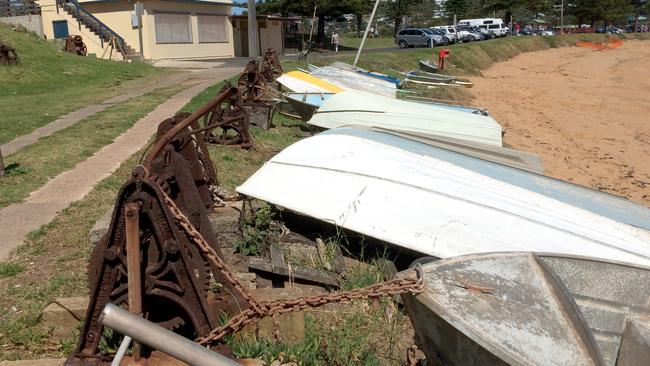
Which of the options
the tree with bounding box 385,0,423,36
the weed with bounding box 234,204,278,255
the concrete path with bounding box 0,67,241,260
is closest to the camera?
the weed with bounding box 234,204,278,255

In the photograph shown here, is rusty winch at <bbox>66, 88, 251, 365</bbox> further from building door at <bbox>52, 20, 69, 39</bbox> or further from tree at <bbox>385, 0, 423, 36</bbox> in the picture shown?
tree at <bbox>385, 0, 423, 36</bbox>

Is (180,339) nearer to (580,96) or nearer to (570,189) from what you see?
(570,189)

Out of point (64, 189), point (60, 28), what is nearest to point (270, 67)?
point (64, 189)

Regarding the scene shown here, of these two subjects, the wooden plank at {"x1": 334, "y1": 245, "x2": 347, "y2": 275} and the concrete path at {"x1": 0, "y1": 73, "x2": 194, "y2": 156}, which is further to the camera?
the concrete path at {"x1": 0, "y1": 73, "x2": 194, "y2": 156}

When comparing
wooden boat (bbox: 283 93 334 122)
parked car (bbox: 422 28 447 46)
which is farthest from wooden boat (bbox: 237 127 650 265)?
parked car (bbox: 422 28 447 46)

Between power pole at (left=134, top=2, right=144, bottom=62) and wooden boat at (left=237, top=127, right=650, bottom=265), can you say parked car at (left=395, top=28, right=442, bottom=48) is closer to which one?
power pole at (left=134, top=2, right=144, bottom=62)

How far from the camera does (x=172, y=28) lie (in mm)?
33469

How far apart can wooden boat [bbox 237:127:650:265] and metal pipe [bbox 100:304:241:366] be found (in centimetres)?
291

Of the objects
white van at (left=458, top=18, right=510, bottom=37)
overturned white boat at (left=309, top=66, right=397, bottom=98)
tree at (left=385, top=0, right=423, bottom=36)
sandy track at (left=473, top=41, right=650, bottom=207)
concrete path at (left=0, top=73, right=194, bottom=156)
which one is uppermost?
tree at (left=385, top=0, right=423, bottom=36)

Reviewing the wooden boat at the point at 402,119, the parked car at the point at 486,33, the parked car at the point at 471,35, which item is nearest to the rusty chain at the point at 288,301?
the wooden boat at the point at 402,119

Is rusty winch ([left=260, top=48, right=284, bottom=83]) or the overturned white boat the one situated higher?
rusty winch ([left=260, top=48, right=284, bottom=83])

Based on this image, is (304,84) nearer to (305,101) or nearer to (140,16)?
(305,101)

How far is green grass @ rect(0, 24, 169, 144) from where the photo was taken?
13000mm

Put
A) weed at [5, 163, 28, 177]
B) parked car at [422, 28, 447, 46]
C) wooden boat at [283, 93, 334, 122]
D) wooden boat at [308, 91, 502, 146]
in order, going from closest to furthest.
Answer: weed at [5, 163, 28, 177] < wooden boat at [308, 91, 502, 146] < wooden boat at [283, 93, 334, 122] < parked car at [422, 28, 447, 46]
